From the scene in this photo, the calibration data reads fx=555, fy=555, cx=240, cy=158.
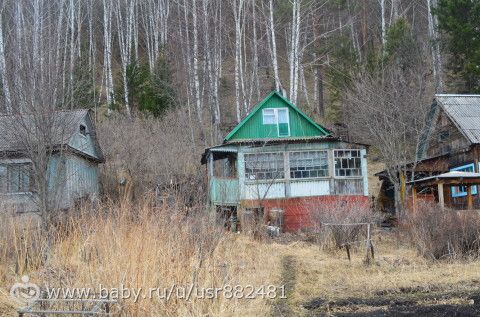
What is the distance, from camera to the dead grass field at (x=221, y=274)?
250 inches

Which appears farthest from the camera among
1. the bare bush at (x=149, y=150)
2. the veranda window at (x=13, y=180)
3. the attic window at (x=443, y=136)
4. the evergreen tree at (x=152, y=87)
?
the evergreen tree at (x=152, y=87)

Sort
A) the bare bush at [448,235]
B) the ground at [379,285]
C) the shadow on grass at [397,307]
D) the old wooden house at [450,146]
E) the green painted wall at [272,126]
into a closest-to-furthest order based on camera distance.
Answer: the shadow on grass at [397,307] → the ground at [379,285] → the bare bush at [448,235] → the green painted wall at [272,126] → the old wooden house at [450,146]

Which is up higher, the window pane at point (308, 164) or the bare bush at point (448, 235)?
the window pane at point (308, 164)

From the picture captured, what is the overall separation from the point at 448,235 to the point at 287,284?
4.15m

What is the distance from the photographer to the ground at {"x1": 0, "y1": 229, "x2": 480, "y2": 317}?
7.53 meters

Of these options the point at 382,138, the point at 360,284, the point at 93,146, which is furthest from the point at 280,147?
the point at 360,284

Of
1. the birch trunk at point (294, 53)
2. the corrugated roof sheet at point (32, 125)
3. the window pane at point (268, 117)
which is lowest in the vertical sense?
the corrugated roof sheet at point (32, 125)

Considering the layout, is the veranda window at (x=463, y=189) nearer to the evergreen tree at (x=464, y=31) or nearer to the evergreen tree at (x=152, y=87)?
the evergreen tree at (x=464, y=31)

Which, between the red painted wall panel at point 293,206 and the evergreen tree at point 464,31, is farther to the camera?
the evergreen tree at point 464,31

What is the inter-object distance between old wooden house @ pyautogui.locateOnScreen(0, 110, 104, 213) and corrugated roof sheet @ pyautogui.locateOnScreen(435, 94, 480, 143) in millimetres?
15850

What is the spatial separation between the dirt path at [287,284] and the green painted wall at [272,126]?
969cm

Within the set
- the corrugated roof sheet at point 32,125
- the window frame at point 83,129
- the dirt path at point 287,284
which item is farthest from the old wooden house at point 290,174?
the corrugated roof sheet at point 32,125

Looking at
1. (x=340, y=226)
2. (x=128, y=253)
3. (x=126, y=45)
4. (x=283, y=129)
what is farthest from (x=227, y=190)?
(x=126, y=45)

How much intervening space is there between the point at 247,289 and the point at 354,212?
737 centimetres
